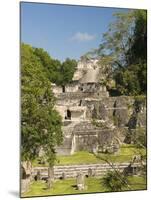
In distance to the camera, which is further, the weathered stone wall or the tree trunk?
the weathered stone wall

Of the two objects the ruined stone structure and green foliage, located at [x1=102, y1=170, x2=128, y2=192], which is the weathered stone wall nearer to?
the ruined stone structure

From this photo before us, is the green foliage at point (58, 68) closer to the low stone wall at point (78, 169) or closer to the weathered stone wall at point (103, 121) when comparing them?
the weathered stone wall at point (103, 121)

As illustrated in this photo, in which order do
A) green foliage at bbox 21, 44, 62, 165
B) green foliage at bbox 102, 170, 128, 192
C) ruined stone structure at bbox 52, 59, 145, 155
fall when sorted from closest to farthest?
1. green foliage at bbox 21, 44, 62, 165
2. ruined stone structure at bbox 52, 59, 145, 155
3. green foliage at bbox 102, 170, 128, 192

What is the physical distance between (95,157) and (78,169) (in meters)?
0.21

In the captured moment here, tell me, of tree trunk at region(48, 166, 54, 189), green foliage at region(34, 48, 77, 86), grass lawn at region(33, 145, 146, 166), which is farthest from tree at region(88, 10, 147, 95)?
tree trunk at region(48, 166, 54, 189)

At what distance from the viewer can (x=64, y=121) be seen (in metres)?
5.92

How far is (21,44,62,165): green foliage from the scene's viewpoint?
570 cm

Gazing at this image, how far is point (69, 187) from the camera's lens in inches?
232

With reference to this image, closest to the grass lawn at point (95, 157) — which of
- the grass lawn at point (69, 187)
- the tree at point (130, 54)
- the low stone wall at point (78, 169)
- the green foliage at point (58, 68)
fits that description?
the low stone wall at point (78, 169)

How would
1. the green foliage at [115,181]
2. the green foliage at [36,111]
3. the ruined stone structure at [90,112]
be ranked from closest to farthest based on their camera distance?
the green foliage at [36,111] → the ruined stone structure at [90,112] → the green foliage at [115,181]

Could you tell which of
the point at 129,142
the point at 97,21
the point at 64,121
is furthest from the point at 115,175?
the point at 97,21

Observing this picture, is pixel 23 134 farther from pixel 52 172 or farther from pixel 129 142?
pixel 129 142

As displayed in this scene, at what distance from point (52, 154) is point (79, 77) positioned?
762 millimetres

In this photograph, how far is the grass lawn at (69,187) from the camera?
577 cm
